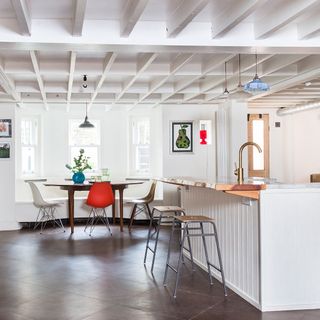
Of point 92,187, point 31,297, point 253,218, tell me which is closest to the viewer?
point 253,218

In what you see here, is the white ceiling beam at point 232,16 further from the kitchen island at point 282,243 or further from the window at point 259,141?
the window at point 259,141

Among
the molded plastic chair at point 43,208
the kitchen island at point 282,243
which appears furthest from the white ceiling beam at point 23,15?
the molded plastic chair at point 43,208

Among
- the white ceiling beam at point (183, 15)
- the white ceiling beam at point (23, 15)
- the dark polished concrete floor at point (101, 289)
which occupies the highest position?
the white ceiling beam at point (183, 15)

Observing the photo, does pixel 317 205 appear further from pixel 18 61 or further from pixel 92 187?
pixel 92 187

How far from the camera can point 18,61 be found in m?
6.16

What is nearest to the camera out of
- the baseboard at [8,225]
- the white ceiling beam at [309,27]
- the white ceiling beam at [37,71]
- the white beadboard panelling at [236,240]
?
the white beadboard panelling at [236,240]

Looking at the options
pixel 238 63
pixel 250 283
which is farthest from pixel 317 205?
pixel 238 63

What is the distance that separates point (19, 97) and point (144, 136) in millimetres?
2971

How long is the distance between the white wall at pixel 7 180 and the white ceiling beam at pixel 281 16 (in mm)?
5719

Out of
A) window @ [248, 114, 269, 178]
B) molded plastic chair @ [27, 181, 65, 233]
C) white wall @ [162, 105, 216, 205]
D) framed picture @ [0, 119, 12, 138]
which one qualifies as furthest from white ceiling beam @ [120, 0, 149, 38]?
window @ [248, 114, 269, 178]

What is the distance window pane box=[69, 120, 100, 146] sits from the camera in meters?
10.2

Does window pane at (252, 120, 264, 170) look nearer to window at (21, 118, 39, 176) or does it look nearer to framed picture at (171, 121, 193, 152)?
framed picture at (171, 121, 193, 152)

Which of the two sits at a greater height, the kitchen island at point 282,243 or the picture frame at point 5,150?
the picture frame at point 5,150

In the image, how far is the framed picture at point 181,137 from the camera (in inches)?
377
